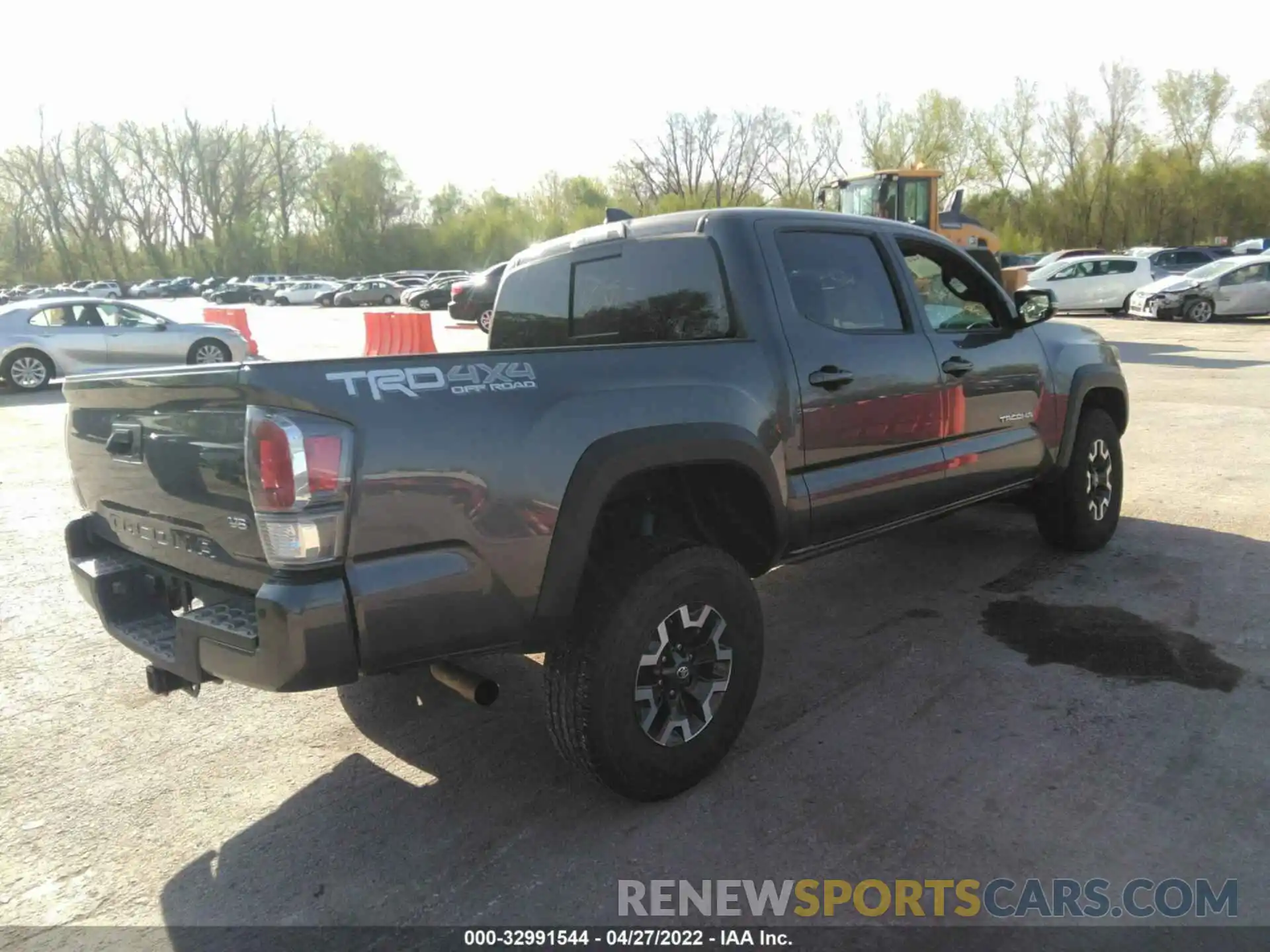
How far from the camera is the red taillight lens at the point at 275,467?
2.36 metres

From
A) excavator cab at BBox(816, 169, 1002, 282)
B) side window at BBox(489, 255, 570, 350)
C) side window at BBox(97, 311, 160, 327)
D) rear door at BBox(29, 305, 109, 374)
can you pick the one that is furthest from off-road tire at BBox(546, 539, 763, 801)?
excavator cab at BBox(816, 169, 1002, 282)

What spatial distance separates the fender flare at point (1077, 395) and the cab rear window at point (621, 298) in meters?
2.65

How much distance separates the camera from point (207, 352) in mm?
15766

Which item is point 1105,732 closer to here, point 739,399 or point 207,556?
point 739,399

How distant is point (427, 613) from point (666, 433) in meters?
0.97

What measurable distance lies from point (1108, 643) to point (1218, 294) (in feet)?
71.8

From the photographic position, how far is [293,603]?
2.37 metres

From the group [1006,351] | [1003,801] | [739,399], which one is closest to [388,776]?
[739,399]

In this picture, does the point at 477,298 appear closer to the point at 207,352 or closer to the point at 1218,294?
the point at 207,352

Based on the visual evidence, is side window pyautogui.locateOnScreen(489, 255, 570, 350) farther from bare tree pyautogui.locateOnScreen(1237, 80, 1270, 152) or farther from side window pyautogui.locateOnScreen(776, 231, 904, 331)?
bare tree pyautogui.locateOnScreen(1237, 80, 1270, 152)

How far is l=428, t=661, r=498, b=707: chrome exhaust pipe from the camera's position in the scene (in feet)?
9.52

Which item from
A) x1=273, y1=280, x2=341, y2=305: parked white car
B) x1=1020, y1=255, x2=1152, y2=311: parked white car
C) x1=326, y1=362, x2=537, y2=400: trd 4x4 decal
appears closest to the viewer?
x1=326, y1=362, x2=537, y2=400: trd 4x4 decal

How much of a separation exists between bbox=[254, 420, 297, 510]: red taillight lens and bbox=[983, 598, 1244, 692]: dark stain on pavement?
325 cm

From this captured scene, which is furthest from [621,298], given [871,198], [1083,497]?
[871,198]
